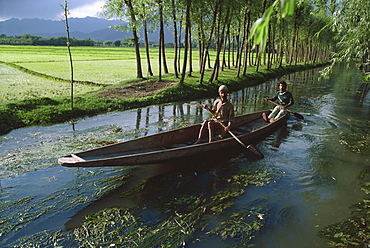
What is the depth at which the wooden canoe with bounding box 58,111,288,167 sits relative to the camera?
22.1ft

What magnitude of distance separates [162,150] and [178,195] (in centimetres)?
159

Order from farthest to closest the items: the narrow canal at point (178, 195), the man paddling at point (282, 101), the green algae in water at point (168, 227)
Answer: the man paddling at point (282, 101) → the narrow canal at point (178, 195) → the green algae in water at point (168, 227)

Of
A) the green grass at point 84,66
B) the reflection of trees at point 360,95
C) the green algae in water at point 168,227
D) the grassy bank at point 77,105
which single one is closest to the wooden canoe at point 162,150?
the green algae in water at point 168,227

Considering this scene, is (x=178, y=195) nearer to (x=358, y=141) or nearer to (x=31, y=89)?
(x=358, y=141)

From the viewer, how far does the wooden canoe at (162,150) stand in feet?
22.1

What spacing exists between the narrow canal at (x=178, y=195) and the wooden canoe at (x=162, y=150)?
1.80 feet

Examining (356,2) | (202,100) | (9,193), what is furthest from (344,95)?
(9,193)

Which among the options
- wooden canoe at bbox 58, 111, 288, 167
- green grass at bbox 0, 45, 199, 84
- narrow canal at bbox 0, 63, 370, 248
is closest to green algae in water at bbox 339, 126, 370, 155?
narrow canal at bbox 0, 63, 370, 248

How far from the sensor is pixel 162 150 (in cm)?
827

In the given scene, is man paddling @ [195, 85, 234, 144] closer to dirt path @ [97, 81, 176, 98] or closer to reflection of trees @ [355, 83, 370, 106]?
dirt path @ [97, 81, 176, 98]

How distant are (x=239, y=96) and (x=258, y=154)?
14.5 meters

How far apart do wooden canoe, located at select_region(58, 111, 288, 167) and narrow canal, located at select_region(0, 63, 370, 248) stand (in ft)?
1.80

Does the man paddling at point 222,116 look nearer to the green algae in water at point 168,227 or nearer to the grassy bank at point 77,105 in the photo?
the green algae in water at point 168,227

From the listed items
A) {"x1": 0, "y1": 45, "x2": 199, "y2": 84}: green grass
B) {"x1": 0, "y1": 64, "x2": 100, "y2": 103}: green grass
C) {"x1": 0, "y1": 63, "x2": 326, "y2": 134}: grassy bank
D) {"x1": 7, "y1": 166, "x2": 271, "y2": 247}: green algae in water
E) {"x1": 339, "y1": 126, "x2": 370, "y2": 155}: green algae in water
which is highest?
{"x1": 0, "y1": 45, "x2": 199, "y2": 84}: green grass
